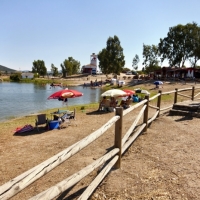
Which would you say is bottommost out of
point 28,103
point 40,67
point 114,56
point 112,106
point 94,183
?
point 28,103

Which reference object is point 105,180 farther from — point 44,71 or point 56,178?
point 44,71

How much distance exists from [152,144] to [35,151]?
3.85m

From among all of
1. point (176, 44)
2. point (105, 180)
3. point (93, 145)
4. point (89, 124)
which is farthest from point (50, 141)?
point (176, 44)

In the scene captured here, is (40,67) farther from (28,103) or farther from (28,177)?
(28,177)

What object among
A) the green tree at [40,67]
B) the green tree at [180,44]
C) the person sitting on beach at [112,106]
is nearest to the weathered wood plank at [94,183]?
the person sitting on beach at [112,106]

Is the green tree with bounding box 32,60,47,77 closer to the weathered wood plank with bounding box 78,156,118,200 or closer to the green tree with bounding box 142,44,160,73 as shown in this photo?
the green tree with bounding box 142,44,160,73

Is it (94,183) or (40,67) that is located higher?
(40,67)

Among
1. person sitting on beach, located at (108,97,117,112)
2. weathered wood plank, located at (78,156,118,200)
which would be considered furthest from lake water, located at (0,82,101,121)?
weathered wood plank, located at (78,156,118,200)

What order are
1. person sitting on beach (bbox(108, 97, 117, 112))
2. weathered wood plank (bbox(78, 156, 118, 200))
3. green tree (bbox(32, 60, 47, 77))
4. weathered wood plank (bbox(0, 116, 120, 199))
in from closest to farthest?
weathered wood plank (bbox(0, 116, 120, 199)) → weathered wood plank (bbox(78, 156, 118, 200)) → person sitting on beach (bbox(108, 97, 117, 112)) → green tree (bbox(32, 60, 47, 77))

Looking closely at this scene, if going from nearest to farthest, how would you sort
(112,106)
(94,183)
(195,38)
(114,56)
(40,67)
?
(94,183) < (112,106) < (195,38) < (114,56) < (40,67)

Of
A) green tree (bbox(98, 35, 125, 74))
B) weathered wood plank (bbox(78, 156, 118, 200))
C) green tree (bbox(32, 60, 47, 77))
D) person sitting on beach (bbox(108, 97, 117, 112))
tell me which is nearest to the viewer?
weathered wood plank (bbox(78, 156, 118, 200))

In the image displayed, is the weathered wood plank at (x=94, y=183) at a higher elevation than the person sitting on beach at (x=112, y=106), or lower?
higher

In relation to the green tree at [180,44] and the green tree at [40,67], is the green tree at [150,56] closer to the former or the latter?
the green tree at [180,44]

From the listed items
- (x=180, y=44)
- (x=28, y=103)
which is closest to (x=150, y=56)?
(x=180, y=44)
